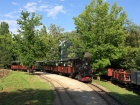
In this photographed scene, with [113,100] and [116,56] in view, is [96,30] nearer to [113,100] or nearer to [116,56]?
[116,56]

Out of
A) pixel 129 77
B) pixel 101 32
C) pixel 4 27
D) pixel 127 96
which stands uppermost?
pixel 4 27

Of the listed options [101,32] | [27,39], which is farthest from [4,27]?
[101,32]

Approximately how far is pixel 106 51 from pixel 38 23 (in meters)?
13.2

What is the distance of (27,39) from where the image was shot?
122 ft

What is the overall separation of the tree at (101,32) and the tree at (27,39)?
9.01 meters

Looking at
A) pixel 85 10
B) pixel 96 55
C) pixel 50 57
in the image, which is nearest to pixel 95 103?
pixel 96 55

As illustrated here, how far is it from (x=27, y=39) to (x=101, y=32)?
42.1ft

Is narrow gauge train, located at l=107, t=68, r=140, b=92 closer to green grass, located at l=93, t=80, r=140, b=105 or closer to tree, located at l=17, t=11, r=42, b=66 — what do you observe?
green grass, located at l=93, t=80, r=140, b=105

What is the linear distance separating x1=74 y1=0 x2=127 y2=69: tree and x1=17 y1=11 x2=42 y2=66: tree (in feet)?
29.6

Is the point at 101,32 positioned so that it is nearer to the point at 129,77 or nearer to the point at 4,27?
the point at 129,77

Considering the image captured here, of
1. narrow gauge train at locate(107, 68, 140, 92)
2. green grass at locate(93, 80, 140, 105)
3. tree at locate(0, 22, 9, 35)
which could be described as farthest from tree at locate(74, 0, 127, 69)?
tree at locate(0, 22, 9, 35)

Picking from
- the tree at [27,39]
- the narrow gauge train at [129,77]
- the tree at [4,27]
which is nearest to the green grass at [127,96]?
the narrow gauge train at [129,77]

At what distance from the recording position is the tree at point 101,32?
28.5m

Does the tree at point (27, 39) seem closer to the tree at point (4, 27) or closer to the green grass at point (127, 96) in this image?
the green grass at point (127, 96)
